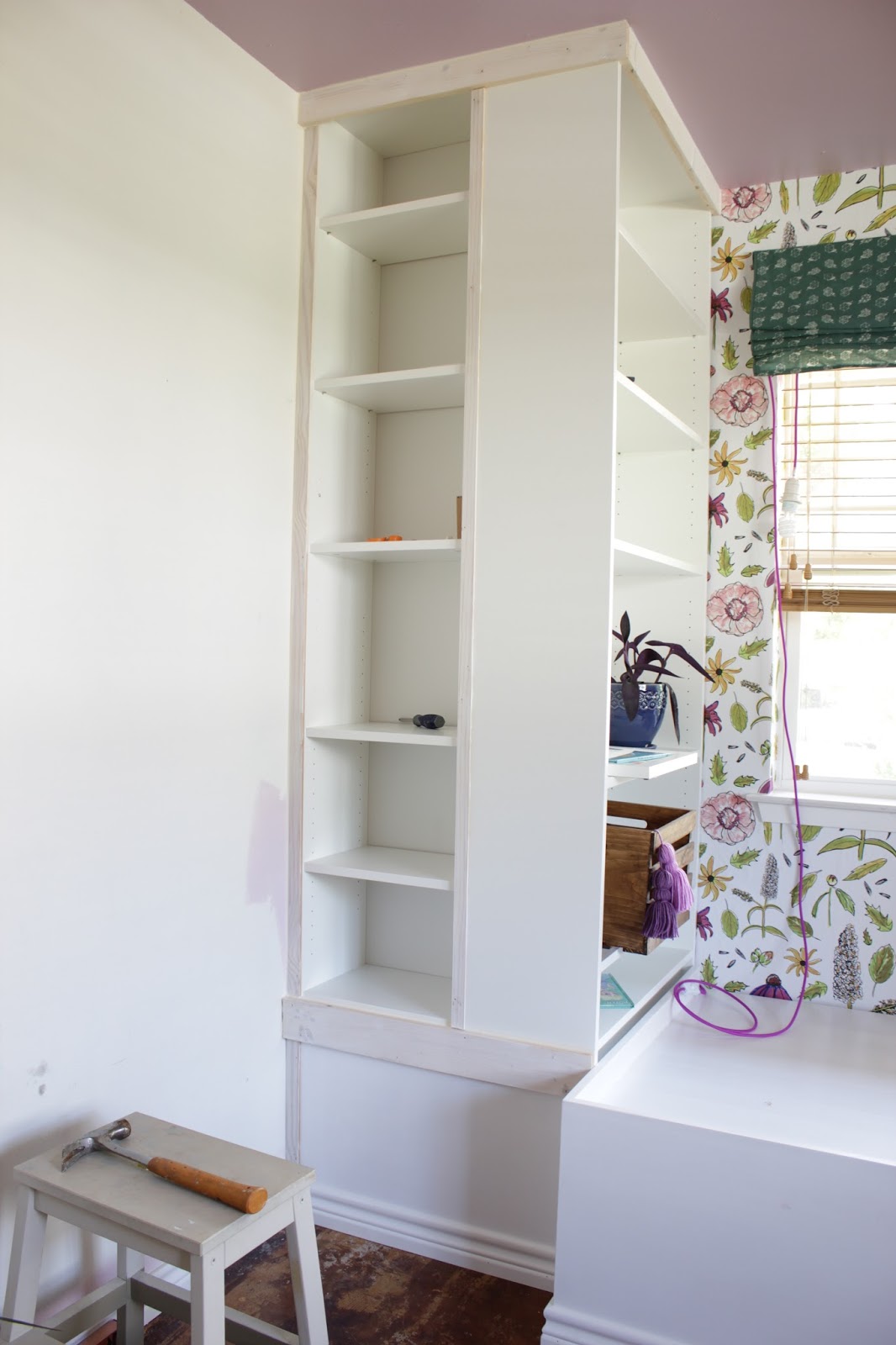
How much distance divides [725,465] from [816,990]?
134 cm

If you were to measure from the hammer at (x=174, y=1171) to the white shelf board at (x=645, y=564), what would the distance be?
1.31 metres

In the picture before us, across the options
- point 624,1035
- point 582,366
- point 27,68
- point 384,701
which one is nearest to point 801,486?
point 582,366

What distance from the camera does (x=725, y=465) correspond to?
8.96 ft

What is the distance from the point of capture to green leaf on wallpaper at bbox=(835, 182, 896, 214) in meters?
2.55

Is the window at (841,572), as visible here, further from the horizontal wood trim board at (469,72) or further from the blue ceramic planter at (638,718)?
the horizontal wood trim board at (469,72)

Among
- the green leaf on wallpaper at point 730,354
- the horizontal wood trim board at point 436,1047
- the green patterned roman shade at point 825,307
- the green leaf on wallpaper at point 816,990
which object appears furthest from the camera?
the green leaf on wallpaper at point 730,354

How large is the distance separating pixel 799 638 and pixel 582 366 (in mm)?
1008

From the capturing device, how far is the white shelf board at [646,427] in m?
2.22

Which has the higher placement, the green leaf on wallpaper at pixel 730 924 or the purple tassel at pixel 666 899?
the purple tassel at pixel 666 899

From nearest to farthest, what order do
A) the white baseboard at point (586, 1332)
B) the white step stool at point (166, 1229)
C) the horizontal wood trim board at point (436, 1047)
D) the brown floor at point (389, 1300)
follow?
the white step stool at point (166, 1229) → the white baseboard at point (586, 1332) → the brown floor at point (389, 1300) → the horizontal wood trim board at point (436, 1047)

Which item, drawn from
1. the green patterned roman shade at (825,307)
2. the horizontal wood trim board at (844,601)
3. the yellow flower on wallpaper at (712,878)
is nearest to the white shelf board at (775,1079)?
the yellow flower on wallpaper at (712,878)

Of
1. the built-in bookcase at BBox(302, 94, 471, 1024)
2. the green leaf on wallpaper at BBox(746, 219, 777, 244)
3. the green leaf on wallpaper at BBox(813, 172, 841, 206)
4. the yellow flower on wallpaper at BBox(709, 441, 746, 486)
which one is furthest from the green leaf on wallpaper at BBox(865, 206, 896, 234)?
the built-in bookcase at BBox(302, 94, 471, 1024)

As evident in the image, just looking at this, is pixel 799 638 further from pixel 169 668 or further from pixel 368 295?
pixel 169 668

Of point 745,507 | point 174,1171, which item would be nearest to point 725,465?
point 745,507
